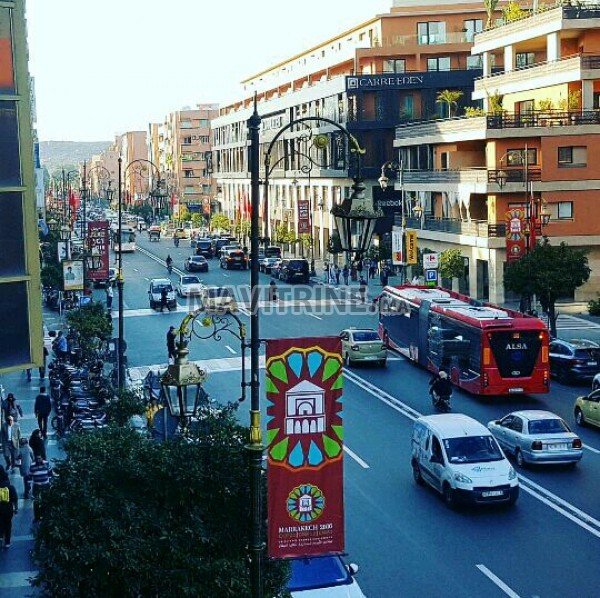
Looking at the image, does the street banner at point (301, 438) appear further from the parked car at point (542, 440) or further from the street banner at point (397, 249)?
the street banner at point (397, 249)

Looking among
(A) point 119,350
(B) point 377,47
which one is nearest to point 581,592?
(A) point 119,350

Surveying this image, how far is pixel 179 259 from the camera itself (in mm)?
94625

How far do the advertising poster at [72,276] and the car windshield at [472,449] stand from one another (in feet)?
79.0

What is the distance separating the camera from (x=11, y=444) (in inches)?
1019

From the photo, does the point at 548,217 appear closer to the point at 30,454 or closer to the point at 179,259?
the point at 30,454

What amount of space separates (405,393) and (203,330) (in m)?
20.6

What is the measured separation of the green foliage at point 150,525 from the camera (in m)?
11.4

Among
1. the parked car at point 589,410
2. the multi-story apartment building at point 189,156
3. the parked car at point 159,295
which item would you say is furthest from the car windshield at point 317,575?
the multi-story apartment building at point 189,156

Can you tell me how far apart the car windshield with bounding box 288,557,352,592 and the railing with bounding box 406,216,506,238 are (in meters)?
41.2

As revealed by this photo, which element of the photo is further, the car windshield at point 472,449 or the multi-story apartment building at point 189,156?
the multi-story apartment building at point 189,156

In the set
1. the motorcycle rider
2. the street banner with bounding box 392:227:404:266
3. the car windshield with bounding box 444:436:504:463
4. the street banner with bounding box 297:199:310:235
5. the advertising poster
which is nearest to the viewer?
the car windshield with bounding box 444:436:504:463

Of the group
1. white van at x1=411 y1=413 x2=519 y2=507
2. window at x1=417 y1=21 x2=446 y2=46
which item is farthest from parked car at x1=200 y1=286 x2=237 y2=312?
window at x1=417 y1=21 x2=446 y2=46

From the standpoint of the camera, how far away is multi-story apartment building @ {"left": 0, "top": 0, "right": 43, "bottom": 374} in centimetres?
1358

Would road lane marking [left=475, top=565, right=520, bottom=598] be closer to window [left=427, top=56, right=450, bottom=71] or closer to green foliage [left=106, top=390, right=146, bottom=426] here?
green foliage [left=106, top=390, right=146, bottom=426]
